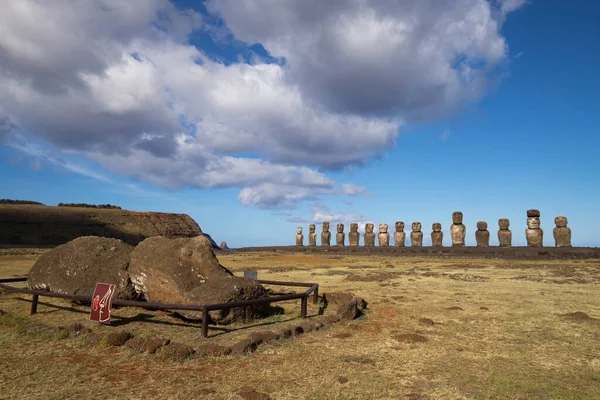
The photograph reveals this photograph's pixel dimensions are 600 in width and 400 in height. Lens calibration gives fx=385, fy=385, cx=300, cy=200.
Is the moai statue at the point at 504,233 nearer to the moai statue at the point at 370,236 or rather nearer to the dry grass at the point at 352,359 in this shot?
the moai statue at the point at 370,236

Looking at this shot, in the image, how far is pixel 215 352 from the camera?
5.48 m

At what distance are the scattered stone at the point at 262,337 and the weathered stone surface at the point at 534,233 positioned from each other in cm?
2422

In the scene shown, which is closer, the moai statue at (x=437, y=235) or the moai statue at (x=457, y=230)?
the moai statue at (x=457, y=230)

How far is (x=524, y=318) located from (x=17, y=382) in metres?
8.81

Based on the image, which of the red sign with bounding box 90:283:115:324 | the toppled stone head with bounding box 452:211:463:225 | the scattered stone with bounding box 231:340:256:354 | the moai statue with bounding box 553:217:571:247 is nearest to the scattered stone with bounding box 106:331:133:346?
the red sign with bounding box 90:283:115:324

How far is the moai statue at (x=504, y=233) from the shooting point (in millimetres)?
26000

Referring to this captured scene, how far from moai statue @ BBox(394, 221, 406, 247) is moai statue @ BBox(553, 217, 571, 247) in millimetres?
10710

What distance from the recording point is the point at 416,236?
30.5 metres

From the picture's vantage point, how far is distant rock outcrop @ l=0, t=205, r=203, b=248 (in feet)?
164

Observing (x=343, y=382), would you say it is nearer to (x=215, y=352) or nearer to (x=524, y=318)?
(x=215, y=352)

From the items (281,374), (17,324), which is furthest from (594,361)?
(17,324)

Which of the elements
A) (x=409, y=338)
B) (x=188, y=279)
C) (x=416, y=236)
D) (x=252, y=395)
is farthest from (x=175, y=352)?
(x=416, y=236)

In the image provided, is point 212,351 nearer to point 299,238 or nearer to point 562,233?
point 562,233

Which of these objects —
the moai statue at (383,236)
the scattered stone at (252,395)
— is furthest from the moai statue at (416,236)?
the scattered stone at (252,395)
